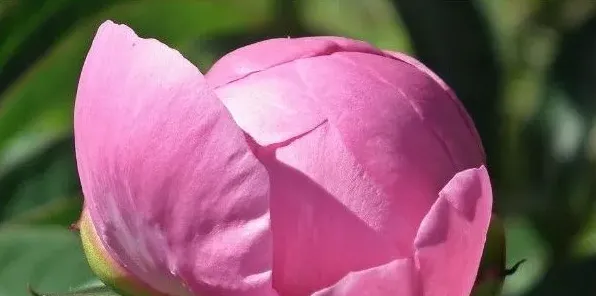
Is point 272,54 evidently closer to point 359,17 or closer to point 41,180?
point 41,180

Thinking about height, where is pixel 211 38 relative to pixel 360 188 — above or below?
below

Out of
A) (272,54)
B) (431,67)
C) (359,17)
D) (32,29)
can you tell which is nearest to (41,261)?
(32,29)

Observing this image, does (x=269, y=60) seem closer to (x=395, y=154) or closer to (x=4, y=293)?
(x=395, y=154)

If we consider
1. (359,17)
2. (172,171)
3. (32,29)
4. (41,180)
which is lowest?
(359,17)

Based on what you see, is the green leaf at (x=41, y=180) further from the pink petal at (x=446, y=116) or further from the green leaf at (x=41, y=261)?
the pink petal at (x=446, y=116)

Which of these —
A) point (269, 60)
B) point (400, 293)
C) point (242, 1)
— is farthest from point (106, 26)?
point (242, 1)

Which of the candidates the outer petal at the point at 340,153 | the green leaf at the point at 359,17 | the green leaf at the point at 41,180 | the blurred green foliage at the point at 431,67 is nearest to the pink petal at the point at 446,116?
the outer petal at the point at 340,153

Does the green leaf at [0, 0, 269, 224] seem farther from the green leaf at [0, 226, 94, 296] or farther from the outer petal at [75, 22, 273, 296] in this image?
the outer petal at [75, 22, 273, 296]
